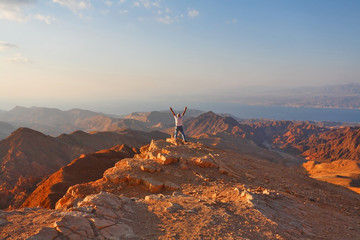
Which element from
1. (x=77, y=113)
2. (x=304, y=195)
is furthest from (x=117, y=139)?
(x=77, y=113)

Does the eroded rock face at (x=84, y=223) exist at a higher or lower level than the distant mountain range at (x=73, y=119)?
higher

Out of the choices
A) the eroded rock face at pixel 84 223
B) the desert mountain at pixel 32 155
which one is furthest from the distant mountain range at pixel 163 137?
the eroded rock face at pixel 84 223

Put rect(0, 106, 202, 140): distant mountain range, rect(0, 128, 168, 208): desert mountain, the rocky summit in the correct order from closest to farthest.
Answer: the rocky summit, rect(0, 128, 168, 208): desert mountain, rect(0, 106, 202, 140): distant mountain range

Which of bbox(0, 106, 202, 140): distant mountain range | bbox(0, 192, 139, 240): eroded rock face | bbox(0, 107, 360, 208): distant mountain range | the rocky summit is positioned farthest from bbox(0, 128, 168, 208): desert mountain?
bbox(0, 106, 202, 140): distant mountain range

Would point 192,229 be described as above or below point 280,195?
above

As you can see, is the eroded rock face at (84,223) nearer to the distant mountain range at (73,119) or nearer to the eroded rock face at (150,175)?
the eroded rock face at (150,175)

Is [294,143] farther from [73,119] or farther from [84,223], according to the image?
[73,119]

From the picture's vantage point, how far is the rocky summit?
4.06 m

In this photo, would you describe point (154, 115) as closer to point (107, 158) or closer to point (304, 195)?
point (107, 158)

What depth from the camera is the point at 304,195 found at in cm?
841

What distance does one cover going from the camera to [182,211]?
16.6ft

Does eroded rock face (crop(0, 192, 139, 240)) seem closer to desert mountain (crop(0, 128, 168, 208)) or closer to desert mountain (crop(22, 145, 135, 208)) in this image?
desert mountain (crop(22, 145, 135, 208))

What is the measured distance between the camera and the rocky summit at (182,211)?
4062mm

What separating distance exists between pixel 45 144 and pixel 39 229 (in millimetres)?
36797
